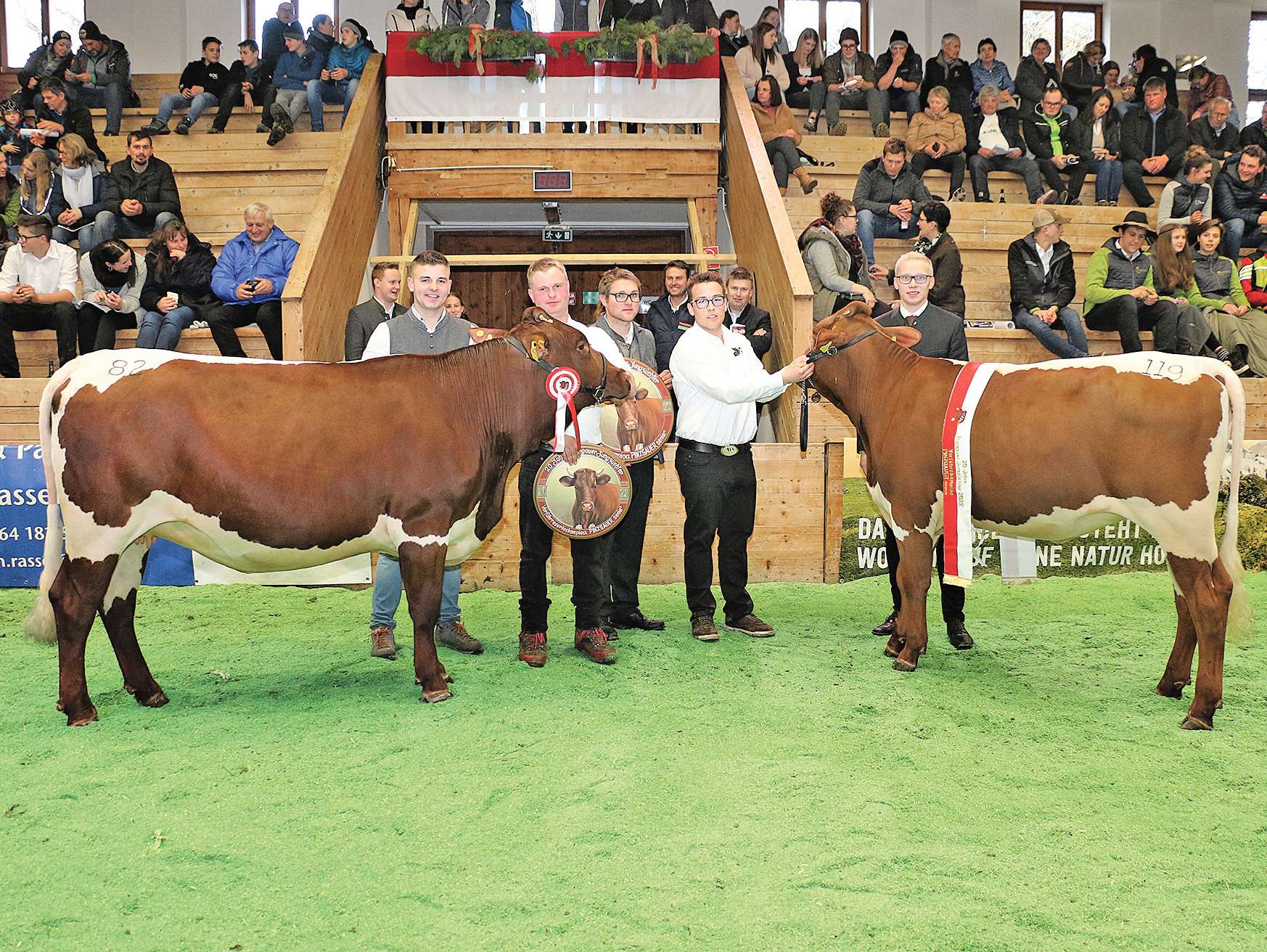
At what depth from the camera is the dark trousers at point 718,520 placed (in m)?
5.24

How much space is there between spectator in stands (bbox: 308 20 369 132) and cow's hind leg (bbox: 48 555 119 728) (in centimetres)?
791

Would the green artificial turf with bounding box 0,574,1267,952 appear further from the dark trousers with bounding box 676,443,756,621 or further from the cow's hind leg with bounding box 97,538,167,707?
the dark trousers with bounding box 676,443,756,621

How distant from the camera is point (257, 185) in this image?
33.1 feet

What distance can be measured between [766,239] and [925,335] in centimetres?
287

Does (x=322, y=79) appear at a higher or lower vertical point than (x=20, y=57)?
lower

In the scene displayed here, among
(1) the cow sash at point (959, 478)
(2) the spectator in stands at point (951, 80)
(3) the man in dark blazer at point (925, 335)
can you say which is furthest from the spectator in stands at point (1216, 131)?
(1) the cow sash at point (959, 478)

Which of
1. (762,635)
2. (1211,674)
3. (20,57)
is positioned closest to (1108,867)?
(1211,674)

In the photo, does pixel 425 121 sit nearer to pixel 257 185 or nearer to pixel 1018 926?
pixel 257 185

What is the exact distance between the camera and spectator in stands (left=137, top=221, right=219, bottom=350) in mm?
7578

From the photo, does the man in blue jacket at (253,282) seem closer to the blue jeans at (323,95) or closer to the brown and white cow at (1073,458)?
the blue jeans at (323,95)

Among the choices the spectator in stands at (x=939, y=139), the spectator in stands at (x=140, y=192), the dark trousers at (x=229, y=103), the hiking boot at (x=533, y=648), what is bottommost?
the hiking boot at (x=533, y=648)

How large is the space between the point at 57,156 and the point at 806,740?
352 inches

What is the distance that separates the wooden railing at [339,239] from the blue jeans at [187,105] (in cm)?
225

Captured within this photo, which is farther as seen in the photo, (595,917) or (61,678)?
(61,678)
